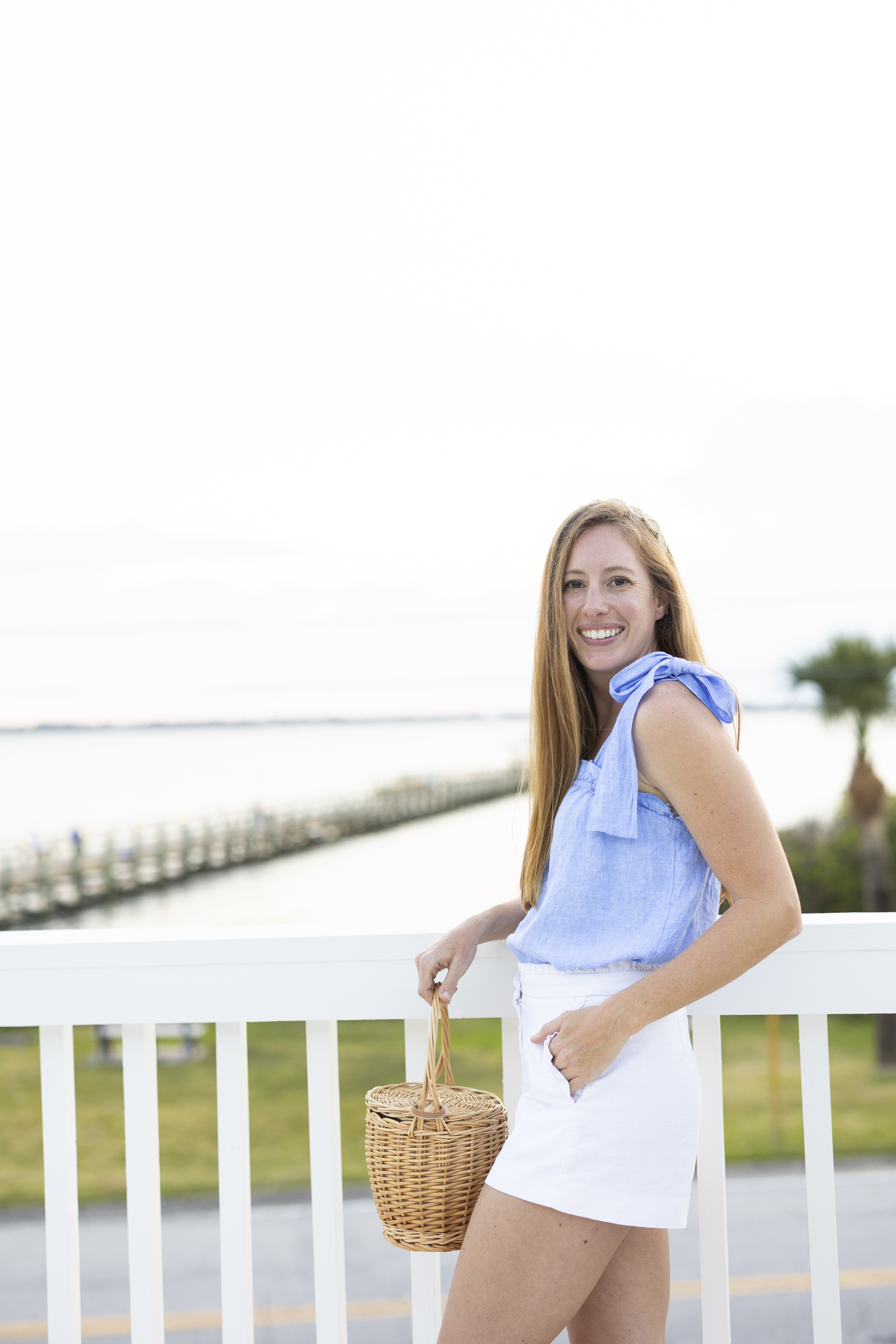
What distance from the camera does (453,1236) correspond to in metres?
1.15

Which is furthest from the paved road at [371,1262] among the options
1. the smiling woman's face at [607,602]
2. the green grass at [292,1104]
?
the smiling woman's face at [607,602]

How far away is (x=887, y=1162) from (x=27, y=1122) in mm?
11905

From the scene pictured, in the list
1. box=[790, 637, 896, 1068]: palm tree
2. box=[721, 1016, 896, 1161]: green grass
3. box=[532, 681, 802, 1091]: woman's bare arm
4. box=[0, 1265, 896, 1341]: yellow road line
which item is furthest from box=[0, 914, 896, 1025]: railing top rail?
box=[790, 637, 896, 1068]: palm tree

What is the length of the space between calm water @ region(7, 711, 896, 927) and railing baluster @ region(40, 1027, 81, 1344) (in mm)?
24700

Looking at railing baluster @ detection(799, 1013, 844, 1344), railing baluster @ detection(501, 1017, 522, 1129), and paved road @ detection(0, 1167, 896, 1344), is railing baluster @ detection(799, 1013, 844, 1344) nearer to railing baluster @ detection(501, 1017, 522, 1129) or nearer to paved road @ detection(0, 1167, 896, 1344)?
railing baluster @ detection(501, 1017, 522, 1129)

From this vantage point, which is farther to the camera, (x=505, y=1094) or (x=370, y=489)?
(x=370, y=489)

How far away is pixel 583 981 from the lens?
1126mm

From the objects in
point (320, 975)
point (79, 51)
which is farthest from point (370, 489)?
point (320, 975)

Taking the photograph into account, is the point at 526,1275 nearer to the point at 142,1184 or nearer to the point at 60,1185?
the point at 142,1184

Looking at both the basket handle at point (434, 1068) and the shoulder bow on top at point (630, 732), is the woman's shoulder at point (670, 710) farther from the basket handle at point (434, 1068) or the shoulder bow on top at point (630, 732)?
the basket handle at point (434, 1068)

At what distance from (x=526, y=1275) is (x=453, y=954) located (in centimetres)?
35

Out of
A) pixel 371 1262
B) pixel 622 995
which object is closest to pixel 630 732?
pixel 622 995

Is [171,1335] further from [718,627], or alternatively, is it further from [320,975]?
[718,627]

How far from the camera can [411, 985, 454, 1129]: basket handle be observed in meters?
1.15
